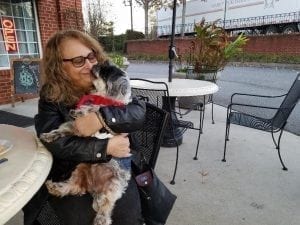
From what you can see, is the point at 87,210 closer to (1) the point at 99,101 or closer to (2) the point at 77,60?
(1) the point at 99,101

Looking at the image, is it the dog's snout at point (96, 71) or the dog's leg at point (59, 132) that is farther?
the dog's snout at point (96, 71)

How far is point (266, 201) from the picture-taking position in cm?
238

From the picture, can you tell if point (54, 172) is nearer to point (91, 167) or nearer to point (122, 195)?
point (91, 167)

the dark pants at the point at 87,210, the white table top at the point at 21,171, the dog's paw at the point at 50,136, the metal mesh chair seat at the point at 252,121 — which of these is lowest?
the metal mesh chair seat at the point at 252,121

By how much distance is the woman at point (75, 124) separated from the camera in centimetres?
129

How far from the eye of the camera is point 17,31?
5.96 m

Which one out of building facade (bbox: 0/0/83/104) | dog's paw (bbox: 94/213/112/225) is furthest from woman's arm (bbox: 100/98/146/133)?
building facade (bbox: 0/0/83/104)

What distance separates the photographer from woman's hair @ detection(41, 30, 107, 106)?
146 cm

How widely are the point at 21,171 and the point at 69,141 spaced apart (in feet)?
0.98

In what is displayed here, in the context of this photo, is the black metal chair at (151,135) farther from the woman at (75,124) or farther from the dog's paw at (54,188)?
the dog's paw at (54,188)

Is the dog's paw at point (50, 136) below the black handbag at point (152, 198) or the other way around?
the other way around

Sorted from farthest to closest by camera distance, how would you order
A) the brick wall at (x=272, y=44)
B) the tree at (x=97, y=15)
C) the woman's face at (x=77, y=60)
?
the brick wall at (x=272, y=44) → the tree at (x=97, y=15) → the woman's face at (x=77, y=60)

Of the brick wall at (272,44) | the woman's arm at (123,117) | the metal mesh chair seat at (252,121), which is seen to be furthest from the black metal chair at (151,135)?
the brick wall at (272,44)

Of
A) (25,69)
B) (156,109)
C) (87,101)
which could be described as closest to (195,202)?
(156,109)
